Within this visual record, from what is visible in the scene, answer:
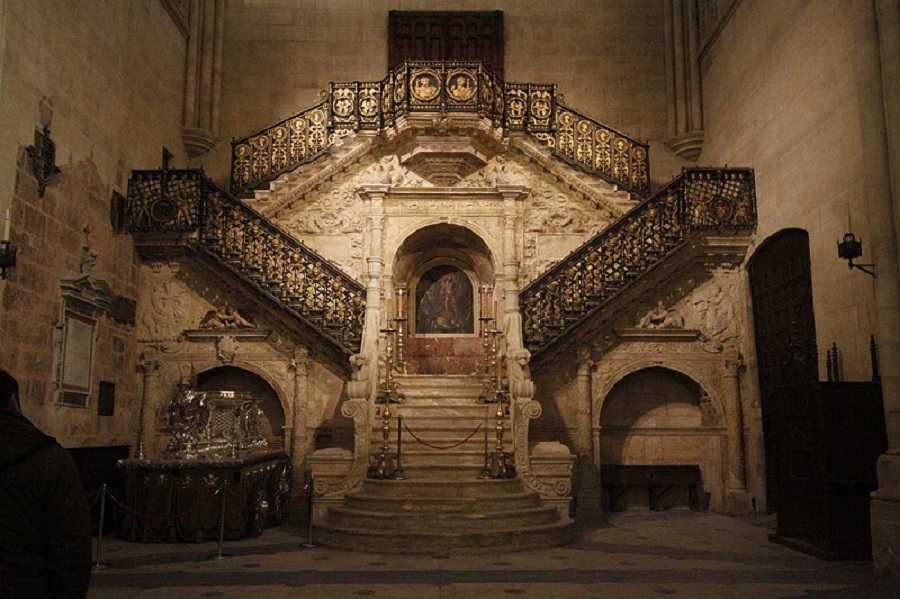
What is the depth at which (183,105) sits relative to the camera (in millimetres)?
14625

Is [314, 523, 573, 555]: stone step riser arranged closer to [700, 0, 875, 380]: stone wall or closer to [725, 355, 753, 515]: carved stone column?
[700, 0, 875, 380]: stone wall

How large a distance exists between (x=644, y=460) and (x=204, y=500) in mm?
6867

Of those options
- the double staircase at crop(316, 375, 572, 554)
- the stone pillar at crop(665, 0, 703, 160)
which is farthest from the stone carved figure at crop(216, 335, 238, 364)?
the stone pillar at crop(665, 0, 703, 160)

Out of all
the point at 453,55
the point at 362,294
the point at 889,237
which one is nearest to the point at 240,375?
the point at 362,294

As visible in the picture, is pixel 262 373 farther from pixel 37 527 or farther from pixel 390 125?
pixel 37 527

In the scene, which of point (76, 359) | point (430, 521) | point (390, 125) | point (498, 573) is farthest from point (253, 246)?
point (498, 573)

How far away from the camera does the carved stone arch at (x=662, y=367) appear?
12.4 meters

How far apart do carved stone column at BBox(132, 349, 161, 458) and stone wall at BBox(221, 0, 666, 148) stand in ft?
17.0

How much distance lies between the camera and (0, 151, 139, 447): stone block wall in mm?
8797

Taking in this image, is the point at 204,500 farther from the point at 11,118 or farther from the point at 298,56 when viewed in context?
the point at 298,56

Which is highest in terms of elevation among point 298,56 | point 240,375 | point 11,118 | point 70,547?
point 298,56

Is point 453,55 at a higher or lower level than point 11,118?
higher

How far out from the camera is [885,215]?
7.77 m

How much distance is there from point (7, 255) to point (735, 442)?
385 inches
